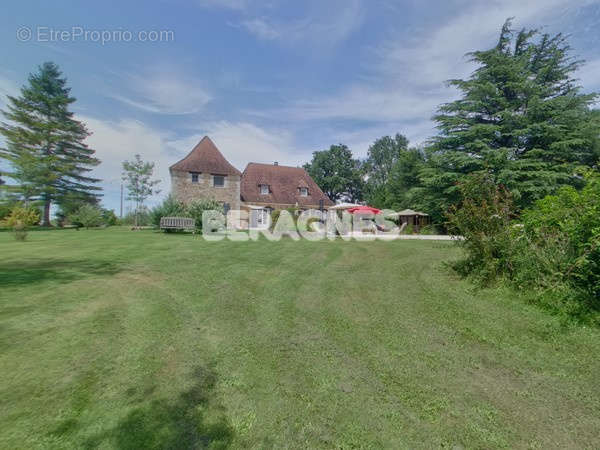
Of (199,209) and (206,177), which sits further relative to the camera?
(206,177)

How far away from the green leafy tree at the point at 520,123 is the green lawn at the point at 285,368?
15422 mm

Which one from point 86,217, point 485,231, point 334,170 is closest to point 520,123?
point 485,231

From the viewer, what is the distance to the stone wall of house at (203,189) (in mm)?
24562

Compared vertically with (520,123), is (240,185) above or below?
below

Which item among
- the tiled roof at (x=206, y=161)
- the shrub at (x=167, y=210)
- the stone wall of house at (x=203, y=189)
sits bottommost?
the shrub at (x=167, y=210)

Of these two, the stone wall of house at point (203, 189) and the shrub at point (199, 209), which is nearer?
the shrub at point (199, 209)

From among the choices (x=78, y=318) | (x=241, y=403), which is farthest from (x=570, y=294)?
(x=78, y=318)

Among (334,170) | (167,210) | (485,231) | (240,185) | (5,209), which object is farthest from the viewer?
(334,170)

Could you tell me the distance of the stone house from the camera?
24.9 m

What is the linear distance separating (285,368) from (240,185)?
26838 mm

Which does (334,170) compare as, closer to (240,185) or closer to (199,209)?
(240,185)

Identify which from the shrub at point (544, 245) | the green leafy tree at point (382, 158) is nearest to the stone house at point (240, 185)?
the shrub at point (544, 245)

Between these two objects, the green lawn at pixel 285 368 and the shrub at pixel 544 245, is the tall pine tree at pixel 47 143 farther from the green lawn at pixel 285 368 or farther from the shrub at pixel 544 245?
the shrub at pixel 544 245

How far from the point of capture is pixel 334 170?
172ft
